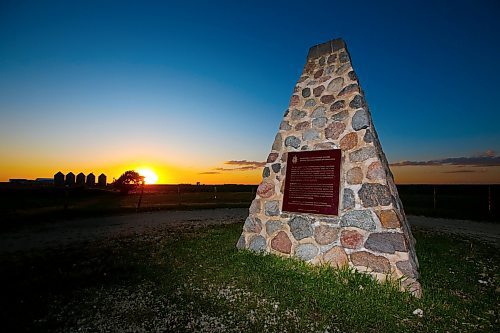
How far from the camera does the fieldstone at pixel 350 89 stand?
5.78 metres

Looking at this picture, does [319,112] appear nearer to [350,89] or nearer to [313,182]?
[350,89]

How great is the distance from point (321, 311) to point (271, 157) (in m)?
3.71

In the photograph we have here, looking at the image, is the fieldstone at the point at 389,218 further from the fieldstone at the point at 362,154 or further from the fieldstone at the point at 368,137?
the fieldstone at the point at 368,137

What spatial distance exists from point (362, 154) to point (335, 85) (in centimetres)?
190

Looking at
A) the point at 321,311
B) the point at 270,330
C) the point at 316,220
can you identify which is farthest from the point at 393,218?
the point at 270,330

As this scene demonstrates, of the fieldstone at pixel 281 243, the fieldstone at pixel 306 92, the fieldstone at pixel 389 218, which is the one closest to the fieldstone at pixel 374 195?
the fieldstone at pixel 389 218

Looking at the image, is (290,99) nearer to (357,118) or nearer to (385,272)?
(357,118)

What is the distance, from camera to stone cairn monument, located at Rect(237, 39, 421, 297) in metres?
4.77

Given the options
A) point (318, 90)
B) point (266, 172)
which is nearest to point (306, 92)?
point (318, 90)

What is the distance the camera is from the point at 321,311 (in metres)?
3.88

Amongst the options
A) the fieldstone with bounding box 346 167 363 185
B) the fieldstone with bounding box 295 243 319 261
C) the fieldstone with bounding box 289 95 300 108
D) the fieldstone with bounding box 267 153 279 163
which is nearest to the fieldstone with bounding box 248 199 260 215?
the fieldstone with bounding box 267 153 279 163

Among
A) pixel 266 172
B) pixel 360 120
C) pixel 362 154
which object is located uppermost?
pixel 360 120

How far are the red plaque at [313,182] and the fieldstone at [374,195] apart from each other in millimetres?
498

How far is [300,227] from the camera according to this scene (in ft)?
18.6
